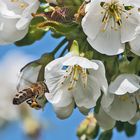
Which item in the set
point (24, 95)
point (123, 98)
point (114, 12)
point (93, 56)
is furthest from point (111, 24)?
point (24, 95)

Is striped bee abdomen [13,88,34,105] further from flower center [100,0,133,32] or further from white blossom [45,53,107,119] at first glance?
flower center [100,0,133,32]

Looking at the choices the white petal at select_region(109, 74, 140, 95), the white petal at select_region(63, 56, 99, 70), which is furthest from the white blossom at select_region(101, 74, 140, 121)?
the white petal at select_region(63, 56, 99, 70)

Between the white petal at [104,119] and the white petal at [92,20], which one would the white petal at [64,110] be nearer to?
the white petal at [104,119]

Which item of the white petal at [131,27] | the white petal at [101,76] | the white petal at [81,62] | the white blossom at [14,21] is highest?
the white blossom at [14,21]

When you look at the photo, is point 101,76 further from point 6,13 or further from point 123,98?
point 6,13

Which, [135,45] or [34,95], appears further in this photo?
[34,95]

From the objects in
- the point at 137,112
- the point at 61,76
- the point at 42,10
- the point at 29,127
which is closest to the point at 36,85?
the point at 61,76

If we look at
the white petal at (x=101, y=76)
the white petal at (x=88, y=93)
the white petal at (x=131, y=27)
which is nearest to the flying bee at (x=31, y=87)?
the white petal at (x=88, y=93)
